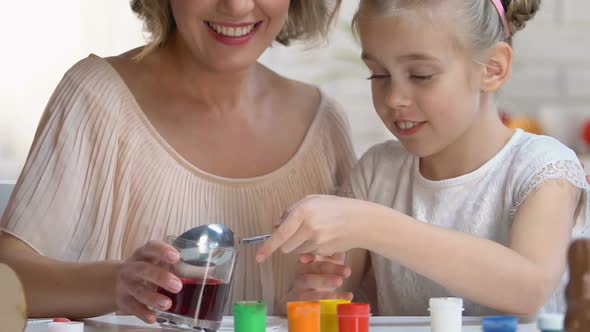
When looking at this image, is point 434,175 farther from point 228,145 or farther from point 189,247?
point 189,247

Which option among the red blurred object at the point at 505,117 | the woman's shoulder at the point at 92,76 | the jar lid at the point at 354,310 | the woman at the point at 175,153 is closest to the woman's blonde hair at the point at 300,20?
the woman at the point at 175,153

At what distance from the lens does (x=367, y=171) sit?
6.50 ft

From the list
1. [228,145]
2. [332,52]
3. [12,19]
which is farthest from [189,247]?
[12,19]

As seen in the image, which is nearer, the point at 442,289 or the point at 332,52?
the point at 442,289

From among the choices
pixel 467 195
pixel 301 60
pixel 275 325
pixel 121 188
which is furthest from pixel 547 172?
pixel 301 60

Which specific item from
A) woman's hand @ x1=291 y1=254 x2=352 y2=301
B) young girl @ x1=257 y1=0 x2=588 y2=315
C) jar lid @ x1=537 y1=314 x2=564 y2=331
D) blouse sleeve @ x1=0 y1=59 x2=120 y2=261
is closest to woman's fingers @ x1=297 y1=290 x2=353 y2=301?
woman's hand @ x1=291 y1=254 x2=352 y2=301

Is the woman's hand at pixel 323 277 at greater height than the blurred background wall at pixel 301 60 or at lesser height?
lesser

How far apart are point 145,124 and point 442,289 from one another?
659 millimetres

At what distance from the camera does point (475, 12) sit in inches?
69.5

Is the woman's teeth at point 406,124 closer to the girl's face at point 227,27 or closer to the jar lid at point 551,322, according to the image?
the girl's face at point 227,27

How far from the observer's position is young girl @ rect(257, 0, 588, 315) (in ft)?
5.13

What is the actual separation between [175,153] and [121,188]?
13cm

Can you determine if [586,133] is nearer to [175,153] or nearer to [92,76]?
[175,153]

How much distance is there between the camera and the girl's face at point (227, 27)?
1.85 m
